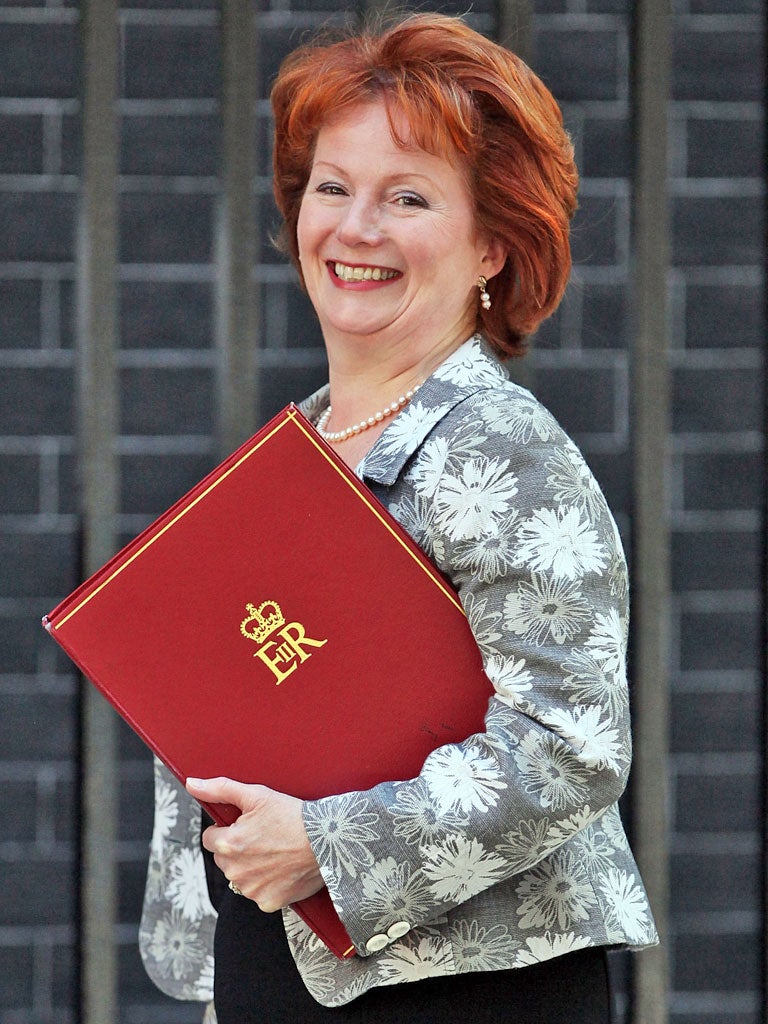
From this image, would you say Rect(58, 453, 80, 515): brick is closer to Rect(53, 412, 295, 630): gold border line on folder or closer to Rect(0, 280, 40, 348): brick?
Rect(0, 280, 40, 348): brick

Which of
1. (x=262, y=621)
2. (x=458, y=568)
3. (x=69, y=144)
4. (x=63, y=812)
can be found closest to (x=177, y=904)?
(x=262, y=621)

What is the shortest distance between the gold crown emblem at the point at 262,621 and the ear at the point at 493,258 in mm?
418

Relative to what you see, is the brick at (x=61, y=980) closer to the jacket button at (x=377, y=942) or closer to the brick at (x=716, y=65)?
the jacket button at (x=377, y=942)

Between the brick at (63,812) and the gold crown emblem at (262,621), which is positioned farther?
the brick at (63,812)

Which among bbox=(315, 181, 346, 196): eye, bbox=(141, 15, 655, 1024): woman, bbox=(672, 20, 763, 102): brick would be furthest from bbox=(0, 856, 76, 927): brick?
bbox=(672, 20, 763, 102): brick

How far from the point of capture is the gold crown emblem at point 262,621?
1113mm

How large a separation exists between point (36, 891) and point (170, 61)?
1402mm

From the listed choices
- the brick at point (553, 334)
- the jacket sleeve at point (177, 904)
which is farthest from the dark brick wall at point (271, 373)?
the jacket sleeve at point (177, 904)

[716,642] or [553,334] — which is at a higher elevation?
[553,334]

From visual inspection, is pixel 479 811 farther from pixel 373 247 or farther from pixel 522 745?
pixel 373 247

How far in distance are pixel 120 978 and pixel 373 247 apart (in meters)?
1.51

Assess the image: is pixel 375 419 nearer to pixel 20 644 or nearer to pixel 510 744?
pixel 510 744

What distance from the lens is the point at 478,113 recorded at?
48.1 inches

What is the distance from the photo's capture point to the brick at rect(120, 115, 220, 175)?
220 cm
